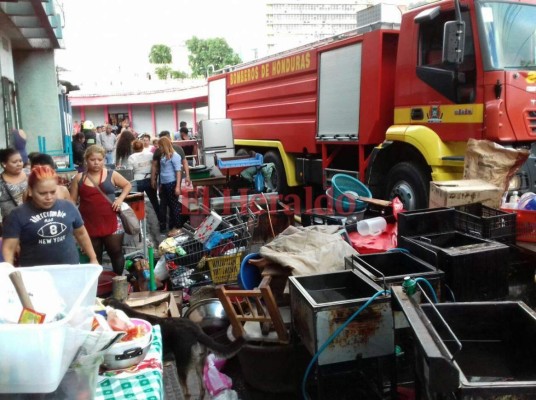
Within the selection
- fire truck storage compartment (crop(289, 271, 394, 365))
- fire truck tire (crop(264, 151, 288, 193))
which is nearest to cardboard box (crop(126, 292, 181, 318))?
fire truck storage compartment (crop(289, 271, 394, 365))

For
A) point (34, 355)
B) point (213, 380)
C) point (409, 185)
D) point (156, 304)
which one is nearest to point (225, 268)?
point (156, 304)

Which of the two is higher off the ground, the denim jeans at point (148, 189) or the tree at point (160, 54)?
the tree at point (160, 54)

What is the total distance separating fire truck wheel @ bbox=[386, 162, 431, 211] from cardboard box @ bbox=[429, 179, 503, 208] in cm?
171

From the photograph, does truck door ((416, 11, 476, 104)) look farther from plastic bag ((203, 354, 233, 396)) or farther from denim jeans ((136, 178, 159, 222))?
denim jeans ((136, 178, 159, 222))

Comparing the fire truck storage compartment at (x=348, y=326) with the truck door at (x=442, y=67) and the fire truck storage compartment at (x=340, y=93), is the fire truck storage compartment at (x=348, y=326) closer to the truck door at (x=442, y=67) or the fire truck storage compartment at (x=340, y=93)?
the truck door at (x=442, y=67)

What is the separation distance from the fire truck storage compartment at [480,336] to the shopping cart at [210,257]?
2991mm

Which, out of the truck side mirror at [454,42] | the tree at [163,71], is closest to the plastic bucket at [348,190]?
the truck side mirror at [454,42]

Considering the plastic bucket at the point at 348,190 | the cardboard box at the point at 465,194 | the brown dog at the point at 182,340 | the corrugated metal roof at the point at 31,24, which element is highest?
the corrugated metal roof at the point at 31,24

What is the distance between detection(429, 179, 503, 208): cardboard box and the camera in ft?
14.9

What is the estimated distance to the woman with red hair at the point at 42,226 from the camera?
139 inches

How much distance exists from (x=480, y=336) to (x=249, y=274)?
7.90 feet

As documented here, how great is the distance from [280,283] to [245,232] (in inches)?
58.9

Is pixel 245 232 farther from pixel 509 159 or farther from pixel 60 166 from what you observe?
pixel 60 166

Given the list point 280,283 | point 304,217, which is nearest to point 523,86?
point 304,217
